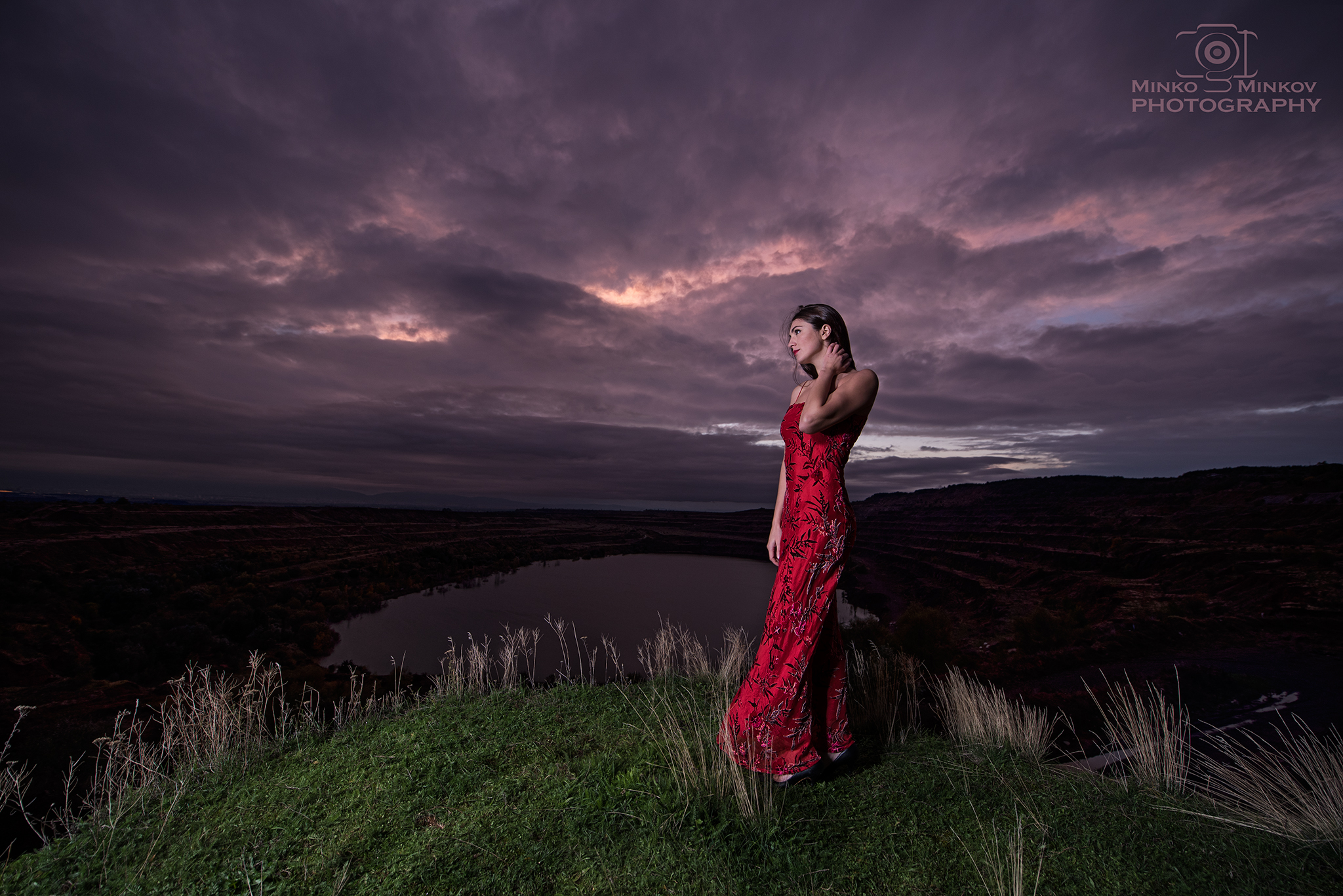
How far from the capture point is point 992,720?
4070mm

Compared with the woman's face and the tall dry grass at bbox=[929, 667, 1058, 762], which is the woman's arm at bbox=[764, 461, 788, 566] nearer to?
the woman's face

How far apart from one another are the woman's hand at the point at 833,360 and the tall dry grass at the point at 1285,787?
321cm

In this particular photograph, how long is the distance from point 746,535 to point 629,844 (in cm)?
3173

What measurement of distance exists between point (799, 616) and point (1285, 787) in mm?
2934

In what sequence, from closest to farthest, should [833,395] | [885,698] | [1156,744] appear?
[833,395] < [1156,744] < [885,698]

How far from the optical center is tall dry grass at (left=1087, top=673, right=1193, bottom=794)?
10.2 ft

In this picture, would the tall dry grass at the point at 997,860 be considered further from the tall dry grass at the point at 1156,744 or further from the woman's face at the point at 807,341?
the woman's face at the point at 807,341

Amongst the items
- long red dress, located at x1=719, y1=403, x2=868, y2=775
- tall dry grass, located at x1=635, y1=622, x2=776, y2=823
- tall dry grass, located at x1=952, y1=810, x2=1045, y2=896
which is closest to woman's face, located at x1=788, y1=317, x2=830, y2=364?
long red dress, located at x1=719, y1=403, x2=868, y2=775

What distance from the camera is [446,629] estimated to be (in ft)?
40.8

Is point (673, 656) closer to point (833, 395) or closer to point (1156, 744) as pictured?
point (1156, 744)

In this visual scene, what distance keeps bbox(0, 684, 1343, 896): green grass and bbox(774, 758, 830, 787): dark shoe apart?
2.7 inches

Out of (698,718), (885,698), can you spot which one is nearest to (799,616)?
(698,718)

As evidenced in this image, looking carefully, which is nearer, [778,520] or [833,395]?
[833,395]

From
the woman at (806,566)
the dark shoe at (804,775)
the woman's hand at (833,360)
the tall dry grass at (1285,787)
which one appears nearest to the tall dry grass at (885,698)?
the dark shoe at (804,775)
